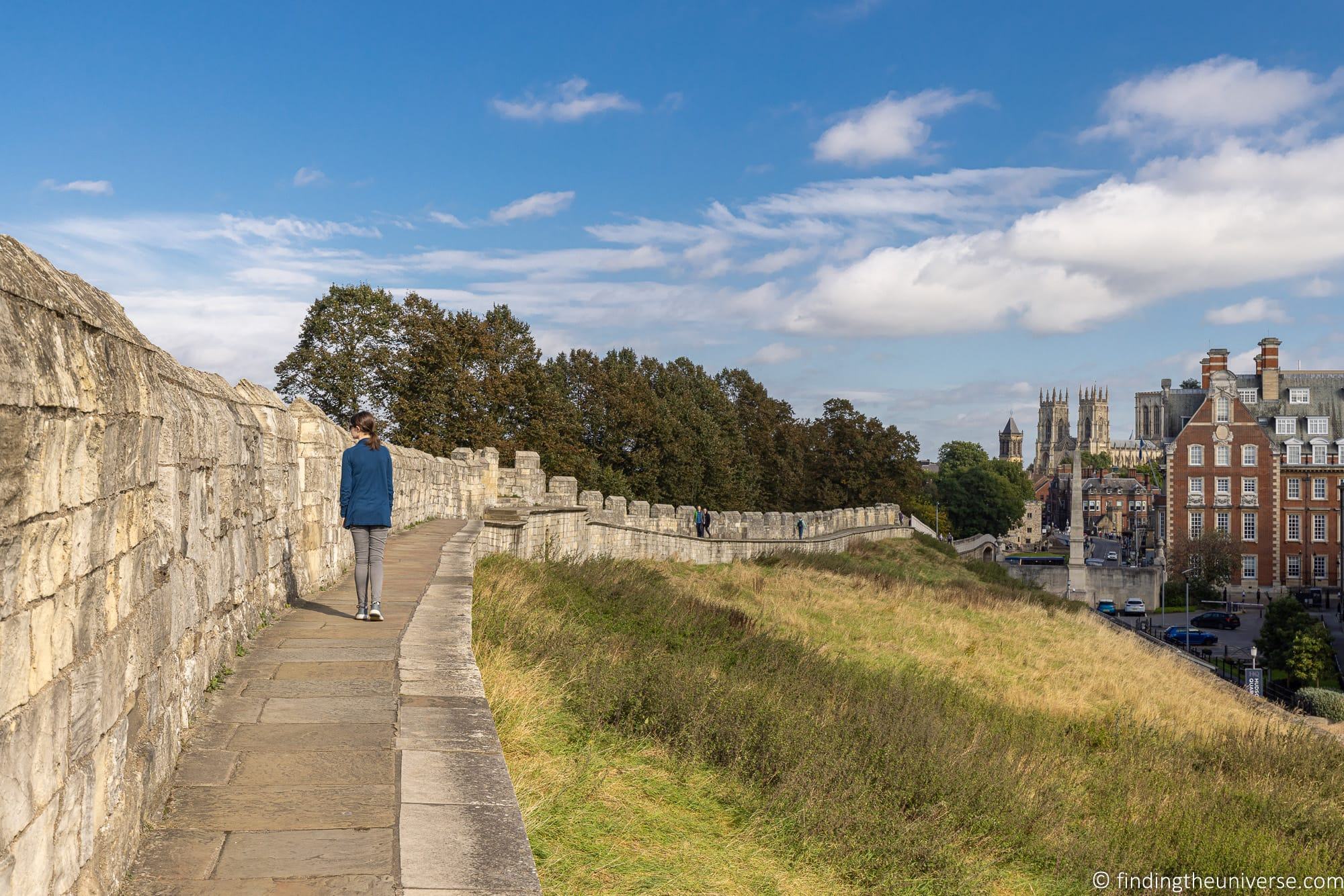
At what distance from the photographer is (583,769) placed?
543 cm

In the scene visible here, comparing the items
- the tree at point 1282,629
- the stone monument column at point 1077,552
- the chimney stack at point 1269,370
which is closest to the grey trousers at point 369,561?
the tree at point 1282,629

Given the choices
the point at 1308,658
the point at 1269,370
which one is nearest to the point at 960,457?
the point at 1269,370

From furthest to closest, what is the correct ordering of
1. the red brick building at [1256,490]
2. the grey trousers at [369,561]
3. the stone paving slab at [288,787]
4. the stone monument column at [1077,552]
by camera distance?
1. the red brick building at [1256,490]
2. the stone monument column at [1077,552]
3. the grey trousers at [369,561]
4. the stone paving slab at [288,787]

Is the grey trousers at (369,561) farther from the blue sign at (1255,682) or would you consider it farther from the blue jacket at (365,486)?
the blue sign at (1255,682)

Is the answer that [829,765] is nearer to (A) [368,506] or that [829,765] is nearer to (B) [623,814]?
(B) [623,814]

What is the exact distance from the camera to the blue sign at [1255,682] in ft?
90.4

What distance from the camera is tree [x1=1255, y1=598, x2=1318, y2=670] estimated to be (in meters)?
35.9

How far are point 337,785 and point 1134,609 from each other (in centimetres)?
5841

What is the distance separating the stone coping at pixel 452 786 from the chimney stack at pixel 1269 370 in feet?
237

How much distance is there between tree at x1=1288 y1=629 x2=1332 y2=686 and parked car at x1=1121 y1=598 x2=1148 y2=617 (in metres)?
21.1

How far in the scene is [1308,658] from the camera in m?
33.5

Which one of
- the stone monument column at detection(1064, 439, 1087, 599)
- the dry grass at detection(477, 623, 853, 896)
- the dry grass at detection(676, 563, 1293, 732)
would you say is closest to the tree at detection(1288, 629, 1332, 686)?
the dry grass at detection(676, 563, 1293, 732)

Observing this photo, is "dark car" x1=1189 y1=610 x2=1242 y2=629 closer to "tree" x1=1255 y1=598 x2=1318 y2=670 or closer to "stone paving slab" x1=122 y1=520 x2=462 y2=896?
"tree" x1=1255 y1=598 x2=1318 y2=670

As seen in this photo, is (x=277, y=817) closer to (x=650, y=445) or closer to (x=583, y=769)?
(x=583, y=769)
